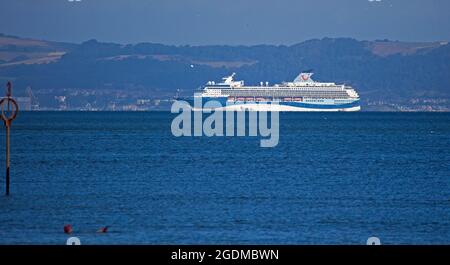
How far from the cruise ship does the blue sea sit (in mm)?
91440

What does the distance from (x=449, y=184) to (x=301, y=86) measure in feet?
355

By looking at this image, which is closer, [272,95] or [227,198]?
[227,198]

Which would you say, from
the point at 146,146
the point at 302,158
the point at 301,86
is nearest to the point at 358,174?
the point at 302,158

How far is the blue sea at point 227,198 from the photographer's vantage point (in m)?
18.3

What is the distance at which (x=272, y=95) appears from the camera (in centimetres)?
13812

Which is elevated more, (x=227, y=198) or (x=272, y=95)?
(x=272, y=95)

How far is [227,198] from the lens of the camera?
24.5 meters

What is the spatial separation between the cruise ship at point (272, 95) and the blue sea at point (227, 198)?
91440 millimetres

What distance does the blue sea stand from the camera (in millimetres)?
18344

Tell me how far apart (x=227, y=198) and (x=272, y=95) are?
114 metres

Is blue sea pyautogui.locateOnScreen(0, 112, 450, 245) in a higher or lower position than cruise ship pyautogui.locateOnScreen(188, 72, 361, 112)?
lower

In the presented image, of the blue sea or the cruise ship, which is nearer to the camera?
the blue sea

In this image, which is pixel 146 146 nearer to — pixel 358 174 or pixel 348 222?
pixel 358 174

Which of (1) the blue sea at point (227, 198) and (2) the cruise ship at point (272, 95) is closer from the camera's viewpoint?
(1) the blue sea at point (227, 198)
